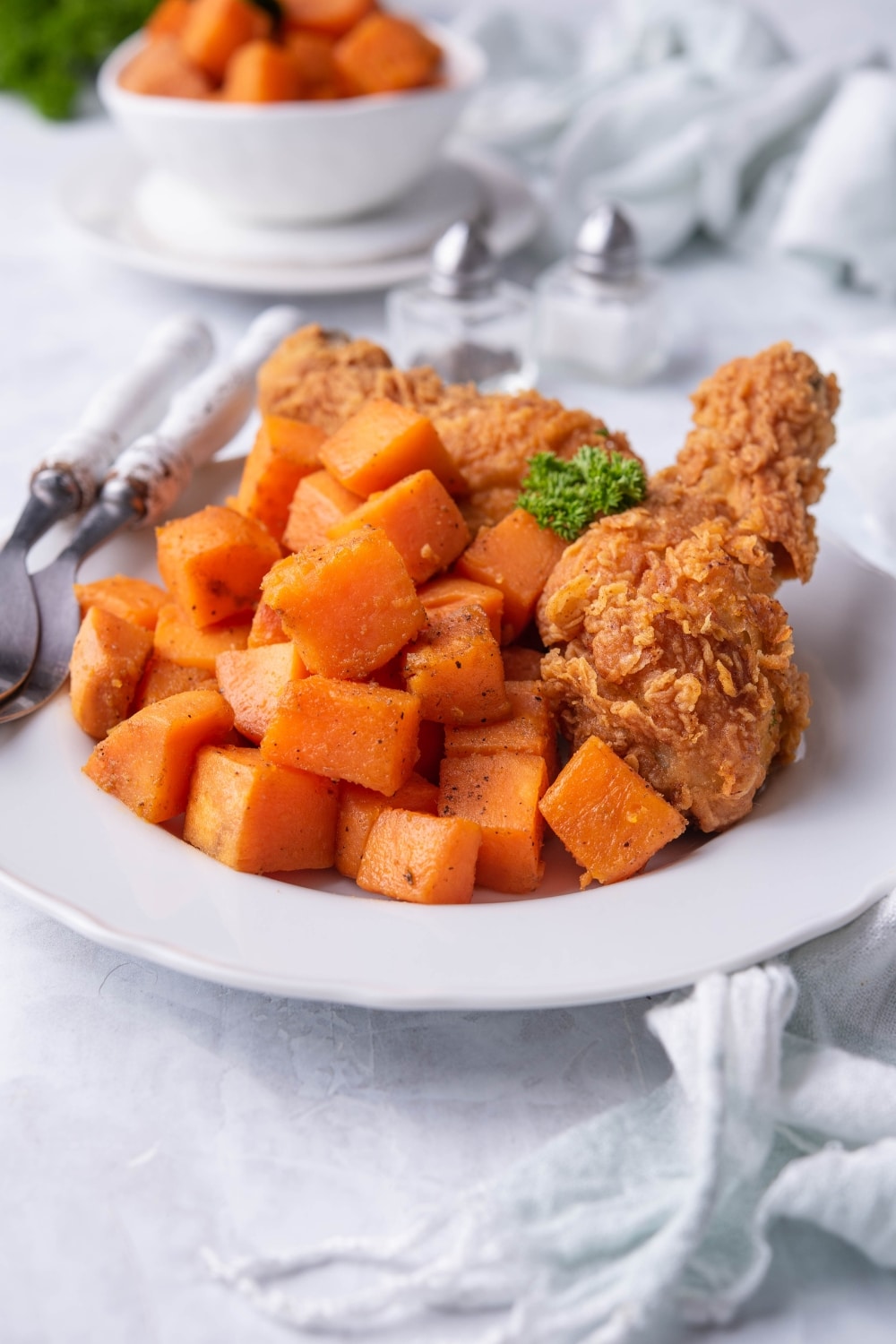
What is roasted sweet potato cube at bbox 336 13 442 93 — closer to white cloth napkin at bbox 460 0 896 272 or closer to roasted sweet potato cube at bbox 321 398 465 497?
white cloth napkin at bbox 460 0 896 272

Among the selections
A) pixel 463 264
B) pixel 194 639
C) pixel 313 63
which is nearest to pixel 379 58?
pixel 313 63

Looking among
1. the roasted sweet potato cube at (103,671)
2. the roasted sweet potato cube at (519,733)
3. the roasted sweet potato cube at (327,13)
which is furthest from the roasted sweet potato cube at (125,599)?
the roasted sweet potato cube at (327,13)

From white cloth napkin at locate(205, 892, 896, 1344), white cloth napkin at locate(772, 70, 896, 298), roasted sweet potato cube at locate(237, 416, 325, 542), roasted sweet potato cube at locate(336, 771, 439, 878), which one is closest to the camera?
white cloth napkin at locate(205, 892, 896, 1344)

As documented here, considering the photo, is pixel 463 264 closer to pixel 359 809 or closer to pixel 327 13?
pixel 327 13

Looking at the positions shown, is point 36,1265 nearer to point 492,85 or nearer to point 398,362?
point 398,362

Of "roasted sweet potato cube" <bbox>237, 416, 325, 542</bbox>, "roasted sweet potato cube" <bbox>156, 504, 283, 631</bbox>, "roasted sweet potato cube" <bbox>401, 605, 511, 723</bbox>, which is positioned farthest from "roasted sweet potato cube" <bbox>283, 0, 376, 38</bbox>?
"roasted sweet potato cube" <bbox>401, 605, 511, 723</bbox>
